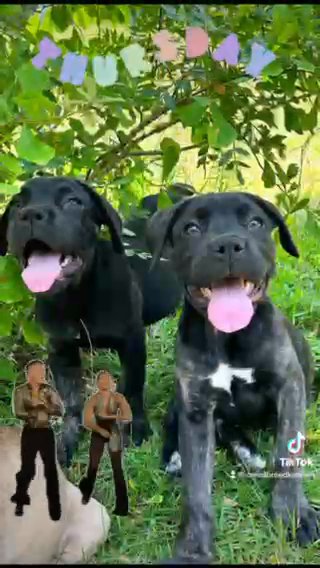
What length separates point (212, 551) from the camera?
96.1 inches

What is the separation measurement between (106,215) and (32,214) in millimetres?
308

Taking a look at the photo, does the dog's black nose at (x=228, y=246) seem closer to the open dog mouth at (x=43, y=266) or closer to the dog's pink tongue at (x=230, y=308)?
the dog's pink tongue at (x=230, y=308)

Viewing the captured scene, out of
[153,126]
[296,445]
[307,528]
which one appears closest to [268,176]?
[153,126]

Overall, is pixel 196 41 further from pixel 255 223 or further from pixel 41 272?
pixel 41 272

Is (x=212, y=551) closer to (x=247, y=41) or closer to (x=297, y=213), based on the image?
(x=297, y=213)

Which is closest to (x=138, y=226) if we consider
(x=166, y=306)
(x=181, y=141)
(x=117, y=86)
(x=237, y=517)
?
(x=181, y=141)

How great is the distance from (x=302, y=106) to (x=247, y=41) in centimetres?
66

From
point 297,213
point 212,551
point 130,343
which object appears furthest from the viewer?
point 130,343

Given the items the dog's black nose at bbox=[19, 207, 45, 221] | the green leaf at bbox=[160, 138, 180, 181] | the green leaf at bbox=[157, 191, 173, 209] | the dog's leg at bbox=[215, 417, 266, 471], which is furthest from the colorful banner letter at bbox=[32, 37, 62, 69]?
the dog's leg at bbox=[215, 417, 266, 471]

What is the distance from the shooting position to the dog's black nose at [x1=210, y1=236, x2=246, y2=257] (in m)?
2.29

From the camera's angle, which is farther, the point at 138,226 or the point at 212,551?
the point at 138,226

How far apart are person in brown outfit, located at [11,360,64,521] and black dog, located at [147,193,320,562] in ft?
1.18

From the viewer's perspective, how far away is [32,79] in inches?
88.6

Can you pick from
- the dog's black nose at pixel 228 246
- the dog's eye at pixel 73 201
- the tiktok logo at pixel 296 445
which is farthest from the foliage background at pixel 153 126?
the dog's black nose at pixel 228 246
